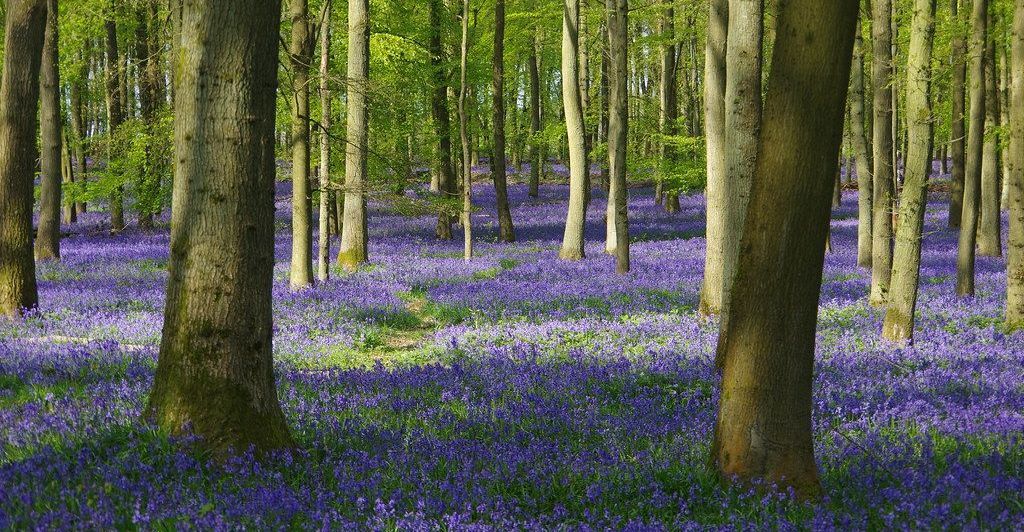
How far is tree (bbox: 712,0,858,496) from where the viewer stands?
4.16 m

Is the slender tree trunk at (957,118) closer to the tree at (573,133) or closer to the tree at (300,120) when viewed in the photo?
the tree at (573,133)

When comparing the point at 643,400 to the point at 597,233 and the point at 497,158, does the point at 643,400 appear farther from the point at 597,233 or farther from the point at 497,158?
the point at 597,233

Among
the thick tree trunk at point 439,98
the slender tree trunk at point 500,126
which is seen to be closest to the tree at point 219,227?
the slender tree trunk at point 500,126

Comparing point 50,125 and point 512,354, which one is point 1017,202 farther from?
point 50,125

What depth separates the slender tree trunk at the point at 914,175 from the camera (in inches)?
353

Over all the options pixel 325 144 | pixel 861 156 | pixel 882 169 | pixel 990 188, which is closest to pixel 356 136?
pixel 325 144

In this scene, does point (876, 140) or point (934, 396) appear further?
point (876, 140)

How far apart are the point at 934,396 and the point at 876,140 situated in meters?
7.15

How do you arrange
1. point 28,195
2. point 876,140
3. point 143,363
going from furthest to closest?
point 876,140 < point 28,195 < point 143,363

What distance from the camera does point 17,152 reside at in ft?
35.1

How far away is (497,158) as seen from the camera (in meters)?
24.1

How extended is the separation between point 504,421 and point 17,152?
856cm

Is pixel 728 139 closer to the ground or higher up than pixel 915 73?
closer to the ground

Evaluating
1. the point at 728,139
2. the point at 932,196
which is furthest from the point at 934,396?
the point at 932,196
